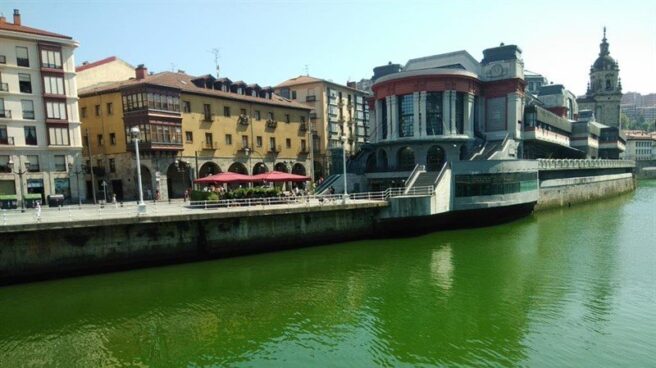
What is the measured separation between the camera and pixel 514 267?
23.2 metres

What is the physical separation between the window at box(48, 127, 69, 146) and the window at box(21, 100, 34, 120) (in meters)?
2.10

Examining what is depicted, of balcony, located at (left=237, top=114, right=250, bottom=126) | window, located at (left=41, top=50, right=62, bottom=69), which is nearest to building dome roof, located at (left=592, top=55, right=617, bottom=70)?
balcony, located at (left=237, top=114, right=250, bottom=126)

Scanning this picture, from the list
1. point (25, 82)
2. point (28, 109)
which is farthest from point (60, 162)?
point (25, 82)

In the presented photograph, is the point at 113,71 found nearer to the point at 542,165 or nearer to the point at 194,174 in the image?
the point at 194,174

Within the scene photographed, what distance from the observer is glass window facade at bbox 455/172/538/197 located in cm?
3510

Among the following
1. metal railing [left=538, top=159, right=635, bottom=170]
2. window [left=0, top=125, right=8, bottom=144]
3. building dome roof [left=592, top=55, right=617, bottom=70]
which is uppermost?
building dome roof [left=592, top=55, right=617, bottom=70]

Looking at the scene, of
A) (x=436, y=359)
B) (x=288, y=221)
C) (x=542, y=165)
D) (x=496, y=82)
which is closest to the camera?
(x=436, y=359)

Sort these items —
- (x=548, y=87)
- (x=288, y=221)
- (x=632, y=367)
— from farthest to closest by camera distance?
(x=548, y=87) → (x=288, y=221) → (x=632, y=367)

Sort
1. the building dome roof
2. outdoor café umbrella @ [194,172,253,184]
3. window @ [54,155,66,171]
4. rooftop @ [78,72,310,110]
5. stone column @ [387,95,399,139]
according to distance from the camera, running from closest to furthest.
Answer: outdoor café umbrella @ [194,172,253,184]
window @ [54,155,66,171]
rooftop @ [78,72,310,110]
stone column @ [387,95,399,139]
the building dome roof

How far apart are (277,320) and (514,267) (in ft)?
49.1

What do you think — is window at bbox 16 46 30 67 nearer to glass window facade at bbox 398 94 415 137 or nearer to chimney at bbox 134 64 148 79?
chimney at bbox 134 64 148 79

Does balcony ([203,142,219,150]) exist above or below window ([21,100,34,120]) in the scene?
below

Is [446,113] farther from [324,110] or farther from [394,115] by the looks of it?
[324,110]

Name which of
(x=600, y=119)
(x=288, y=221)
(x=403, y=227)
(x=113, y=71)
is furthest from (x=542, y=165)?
(x=600, y=119)
